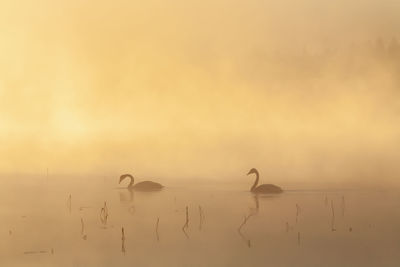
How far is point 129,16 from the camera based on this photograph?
1.87 m

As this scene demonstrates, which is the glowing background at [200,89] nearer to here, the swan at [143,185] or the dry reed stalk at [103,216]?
the swan at [143,185]

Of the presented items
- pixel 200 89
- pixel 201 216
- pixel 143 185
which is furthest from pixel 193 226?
pixel 200 89

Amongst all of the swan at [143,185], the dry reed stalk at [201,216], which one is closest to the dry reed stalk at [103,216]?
the swan at [143,185]

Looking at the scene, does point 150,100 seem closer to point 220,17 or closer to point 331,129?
point 220,17

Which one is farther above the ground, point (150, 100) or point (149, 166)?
point (150, 100)

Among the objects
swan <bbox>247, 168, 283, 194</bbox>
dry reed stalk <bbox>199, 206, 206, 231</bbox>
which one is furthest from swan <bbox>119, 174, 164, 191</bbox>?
swan <bbox>247, 168, 283, 194</bbox>

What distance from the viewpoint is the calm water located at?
5.75 ft

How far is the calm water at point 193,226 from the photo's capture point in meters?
1.75

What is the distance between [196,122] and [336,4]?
752 millimetres

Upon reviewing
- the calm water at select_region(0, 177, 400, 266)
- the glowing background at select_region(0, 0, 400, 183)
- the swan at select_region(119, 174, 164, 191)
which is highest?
the glowing background at select_region(0, 0, 400, 183)

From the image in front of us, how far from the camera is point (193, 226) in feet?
5.96

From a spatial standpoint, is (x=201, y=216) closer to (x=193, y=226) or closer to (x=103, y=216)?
(x=193, y=226)

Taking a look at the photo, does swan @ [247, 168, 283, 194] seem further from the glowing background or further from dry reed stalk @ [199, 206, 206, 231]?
dry reed stalk @ [199, 206, 206, 231]

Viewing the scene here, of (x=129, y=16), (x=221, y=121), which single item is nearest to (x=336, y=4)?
(x=221, y=121)
